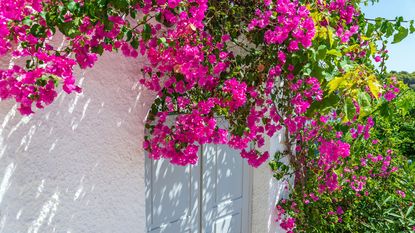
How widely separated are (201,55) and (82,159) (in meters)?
1.10

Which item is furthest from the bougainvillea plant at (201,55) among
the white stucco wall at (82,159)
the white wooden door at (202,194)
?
the white wooden door at (202,194)

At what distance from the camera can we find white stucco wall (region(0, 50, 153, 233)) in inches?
94.4

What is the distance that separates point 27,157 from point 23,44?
2.40 ft

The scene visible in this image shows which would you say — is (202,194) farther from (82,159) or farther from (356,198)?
(356,198)

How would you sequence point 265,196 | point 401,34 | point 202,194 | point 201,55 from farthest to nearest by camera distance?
1. point 265,196
2. point 202,194
3. point 401,34
4. point 201,55

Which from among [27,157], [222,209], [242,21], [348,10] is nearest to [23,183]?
[27,157]

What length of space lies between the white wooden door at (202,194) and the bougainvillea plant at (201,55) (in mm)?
669

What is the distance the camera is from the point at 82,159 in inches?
108

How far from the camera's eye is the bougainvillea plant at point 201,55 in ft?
6.96

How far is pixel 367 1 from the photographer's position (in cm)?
453

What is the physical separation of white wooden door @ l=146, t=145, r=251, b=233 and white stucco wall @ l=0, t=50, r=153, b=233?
53 centimetres

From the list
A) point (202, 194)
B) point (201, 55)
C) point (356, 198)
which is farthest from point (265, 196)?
point (201, 55)

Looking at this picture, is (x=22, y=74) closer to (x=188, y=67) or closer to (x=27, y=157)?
(x=27, y=157)

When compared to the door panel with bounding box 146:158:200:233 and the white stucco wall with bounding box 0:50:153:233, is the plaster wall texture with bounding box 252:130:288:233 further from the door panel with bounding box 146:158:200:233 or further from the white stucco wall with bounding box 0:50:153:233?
the white stucco wall with bounding box 0:50:153:233
